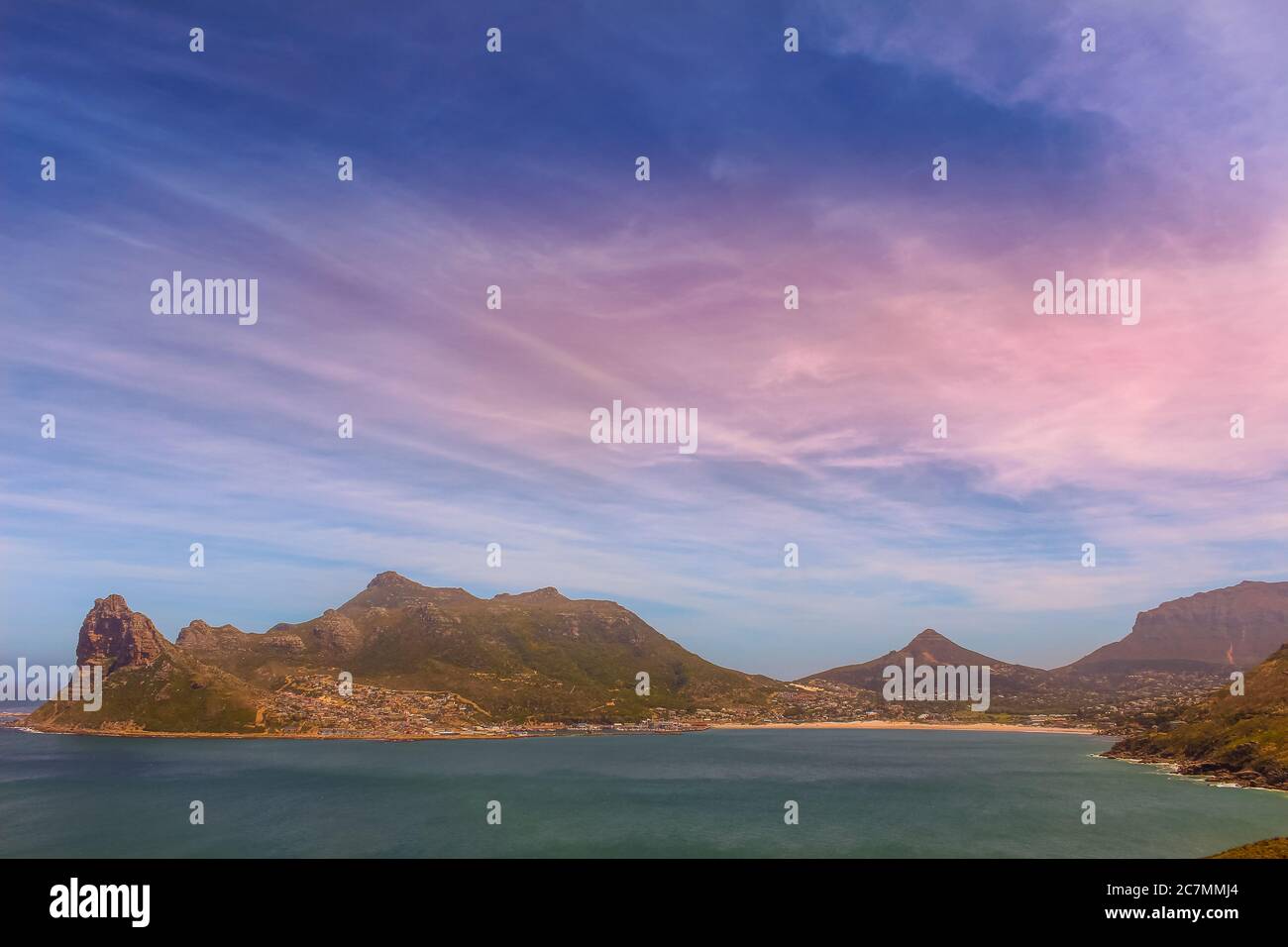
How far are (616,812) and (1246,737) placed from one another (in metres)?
158

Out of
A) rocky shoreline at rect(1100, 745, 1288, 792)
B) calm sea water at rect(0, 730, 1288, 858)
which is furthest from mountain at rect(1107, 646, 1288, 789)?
calm sea water at rect(0, 730, 1288, 858)

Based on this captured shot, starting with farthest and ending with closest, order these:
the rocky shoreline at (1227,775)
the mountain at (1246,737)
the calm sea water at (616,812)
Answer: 1. the mountain at (1246,737)
2. the rocky shoreline at (1227,775)
3. the calm sea water at (616,812)

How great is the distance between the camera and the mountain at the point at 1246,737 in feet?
481

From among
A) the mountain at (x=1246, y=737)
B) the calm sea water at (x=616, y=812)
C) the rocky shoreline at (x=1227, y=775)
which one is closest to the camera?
the calm sea water at (x=616, y=812)

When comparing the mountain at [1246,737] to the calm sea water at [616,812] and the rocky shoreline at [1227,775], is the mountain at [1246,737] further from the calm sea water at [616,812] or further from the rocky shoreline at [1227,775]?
the calm sea water at [616,812]

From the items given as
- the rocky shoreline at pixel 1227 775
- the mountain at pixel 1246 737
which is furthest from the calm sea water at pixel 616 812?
the mountain at pixel 1246 737

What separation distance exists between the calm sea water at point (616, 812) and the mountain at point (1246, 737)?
1078cm

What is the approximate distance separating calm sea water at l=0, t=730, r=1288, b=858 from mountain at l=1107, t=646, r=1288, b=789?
1078cm

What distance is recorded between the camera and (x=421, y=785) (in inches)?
6255

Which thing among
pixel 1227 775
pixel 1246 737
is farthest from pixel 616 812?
pixel 1246 737

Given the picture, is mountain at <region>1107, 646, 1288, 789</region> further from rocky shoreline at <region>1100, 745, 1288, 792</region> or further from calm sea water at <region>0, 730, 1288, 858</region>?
calm sea water at <region>0, 730, 1288, 858</region>

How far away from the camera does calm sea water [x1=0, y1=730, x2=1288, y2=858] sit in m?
97.9
